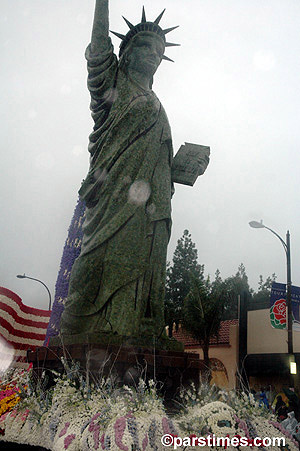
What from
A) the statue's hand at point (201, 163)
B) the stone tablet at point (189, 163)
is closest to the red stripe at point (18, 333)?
the stone tablet at point (189, 163)

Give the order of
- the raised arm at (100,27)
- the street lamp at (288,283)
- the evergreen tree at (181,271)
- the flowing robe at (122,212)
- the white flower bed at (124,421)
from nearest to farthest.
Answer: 1. the white flower bed at (124,421)
2. the flowing robe at (122,212)
3. the raised arm at (100,27)
4. the street lamp at (288,283)
5. the evergreen tree at (181,271)

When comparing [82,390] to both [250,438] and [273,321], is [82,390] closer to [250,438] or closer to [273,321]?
[250,438]

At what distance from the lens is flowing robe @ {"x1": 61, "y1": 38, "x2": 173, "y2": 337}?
5137 millimetres

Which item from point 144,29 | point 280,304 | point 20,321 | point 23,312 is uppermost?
point 144,29

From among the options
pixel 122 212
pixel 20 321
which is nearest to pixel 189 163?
pixel 122 212

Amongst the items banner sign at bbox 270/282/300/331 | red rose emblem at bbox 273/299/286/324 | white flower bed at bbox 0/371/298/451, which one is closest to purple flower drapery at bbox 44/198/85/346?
white flower bed at bbox 0/371/298/451

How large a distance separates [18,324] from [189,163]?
1160 centimetres

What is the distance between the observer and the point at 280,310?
543 inches

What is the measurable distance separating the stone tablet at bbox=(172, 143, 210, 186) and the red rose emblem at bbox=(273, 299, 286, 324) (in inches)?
352

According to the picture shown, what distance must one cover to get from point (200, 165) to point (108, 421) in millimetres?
4237

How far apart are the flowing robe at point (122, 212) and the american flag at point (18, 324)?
9.98 metres

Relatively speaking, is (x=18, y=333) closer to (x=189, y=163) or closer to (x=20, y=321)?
(x=20, y=321)

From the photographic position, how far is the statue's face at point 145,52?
243 inches

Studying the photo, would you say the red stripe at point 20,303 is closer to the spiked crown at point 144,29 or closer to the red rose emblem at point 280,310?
the red rose emblem at point 280,310
